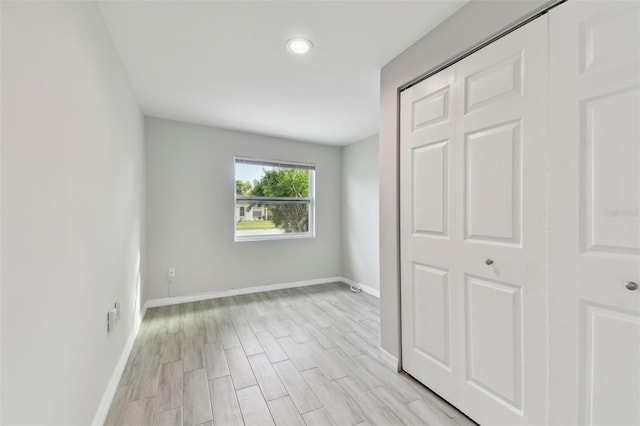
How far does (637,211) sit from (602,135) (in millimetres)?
305

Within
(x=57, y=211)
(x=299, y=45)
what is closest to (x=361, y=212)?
(x=299, y=45)

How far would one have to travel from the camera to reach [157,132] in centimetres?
337

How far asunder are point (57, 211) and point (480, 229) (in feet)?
6.27

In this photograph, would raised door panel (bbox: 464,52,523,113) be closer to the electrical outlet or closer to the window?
the electrical outlet

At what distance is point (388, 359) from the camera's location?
2090 mm

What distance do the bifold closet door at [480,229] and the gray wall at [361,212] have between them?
2.01 meters

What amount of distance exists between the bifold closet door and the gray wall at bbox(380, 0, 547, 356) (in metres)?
0.08

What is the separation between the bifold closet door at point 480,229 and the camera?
1260 millimetres

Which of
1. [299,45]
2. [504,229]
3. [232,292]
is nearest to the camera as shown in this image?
[504,229]

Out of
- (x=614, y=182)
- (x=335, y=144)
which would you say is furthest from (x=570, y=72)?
(x=335, y=144)

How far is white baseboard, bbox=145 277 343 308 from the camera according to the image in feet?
11.1

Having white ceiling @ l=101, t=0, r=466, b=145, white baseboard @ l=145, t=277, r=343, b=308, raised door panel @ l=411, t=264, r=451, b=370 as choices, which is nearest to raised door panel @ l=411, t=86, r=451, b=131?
white ceiling @ l=101, t=0, r=466, b=145

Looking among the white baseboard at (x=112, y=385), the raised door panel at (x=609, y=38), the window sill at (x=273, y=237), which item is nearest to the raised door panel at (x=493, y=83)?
the raised door panel at (x=609, y=38)

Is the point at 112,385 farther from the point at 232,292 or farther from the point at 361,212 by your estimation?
the point at 361,212
